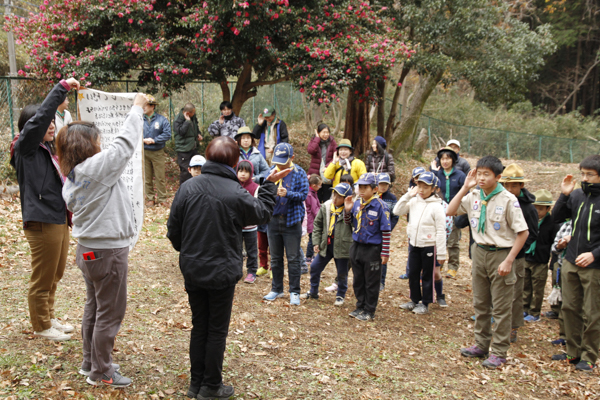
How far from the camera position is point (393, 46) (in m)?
11.7

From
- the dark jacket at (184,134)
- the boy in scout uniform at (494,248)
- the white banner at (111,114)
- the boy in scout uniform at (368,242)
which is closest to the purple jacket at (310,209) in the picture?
the boy in scout uniform at (368,242)

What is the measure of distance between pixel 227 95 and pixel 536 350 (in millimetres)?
10185

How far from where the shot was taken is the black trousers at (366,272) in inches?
232

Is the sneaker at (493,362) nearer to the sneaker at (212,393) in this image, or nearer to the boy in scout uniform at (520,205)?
the boy in scout uniform at (520,205)

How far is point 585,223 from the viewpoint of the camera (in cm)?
504

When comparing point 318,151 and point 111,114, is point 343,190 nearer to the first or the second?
point 111,114

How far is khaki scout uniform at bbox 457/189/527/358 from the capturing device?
4895mm

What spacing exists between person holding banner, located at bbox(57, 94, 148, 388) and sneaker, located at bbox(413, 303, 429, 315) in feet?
13.6

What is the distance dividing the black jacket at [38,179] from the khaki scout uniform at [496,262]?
4061 millimetres

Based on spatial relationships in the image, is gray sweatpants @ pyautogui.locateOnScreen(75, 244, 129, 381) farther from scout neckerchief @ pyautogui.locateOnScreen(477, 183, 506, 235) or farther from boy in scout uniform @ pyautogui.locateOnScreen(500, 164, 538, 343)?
boy in scout uniform @ pyautogui.locateOnScreen(500, 164, 538, 343)

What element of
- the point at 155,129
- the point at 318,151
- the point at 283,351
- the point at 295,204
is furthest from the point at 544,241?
the point at 155,129

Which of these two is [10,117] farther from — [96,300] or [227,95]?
[96,300]

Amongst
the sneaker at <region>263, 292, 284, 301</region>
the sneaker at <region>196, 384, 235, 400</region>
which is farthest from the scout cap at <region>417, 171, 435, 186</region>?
the sneaker at <region>196, 384, 235, 400</region>

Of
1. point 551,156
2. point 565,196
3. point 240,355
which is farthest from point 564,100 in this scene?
point 240,355
